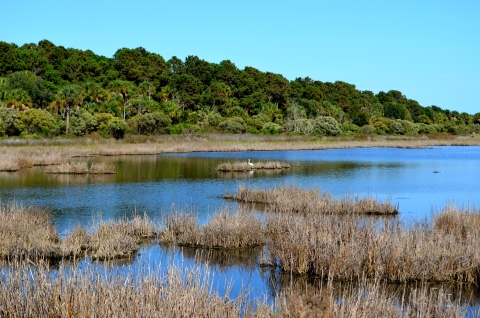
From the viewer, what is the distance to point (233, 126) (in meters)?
66.0

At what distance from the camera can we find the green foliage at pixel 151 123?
2354 inches

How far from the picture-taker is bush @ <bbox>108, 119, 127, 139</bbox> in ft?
180

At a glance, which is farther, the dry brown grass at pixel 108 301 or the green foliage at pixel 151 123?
the green foliage at pixel 151 123

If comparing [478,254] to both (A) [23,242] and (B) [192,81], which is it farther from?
(B) [192,81]

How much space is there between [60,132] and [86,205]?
1516 inches

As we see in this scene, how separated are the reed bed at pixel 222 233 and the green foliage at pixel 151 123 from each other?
48.4 meters

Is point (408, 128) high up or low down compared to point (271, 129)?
up

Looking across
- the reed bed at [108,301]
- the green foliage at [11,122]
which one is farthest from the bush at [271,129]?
the reed bed at [108,301]

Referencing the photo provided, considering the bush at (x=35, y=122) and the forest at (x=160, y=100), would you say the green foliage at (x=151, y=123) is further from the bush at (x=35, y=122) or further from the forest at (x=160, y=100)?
the bush at (x=35, y=122)

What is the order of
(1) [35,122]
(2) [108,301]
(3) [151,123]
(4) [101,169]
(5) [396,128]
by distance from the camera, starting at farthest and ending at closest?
(5) [396,128] → (3) [151,123] → (1) [35,122] → (4) [101,169] → (2) [108,301]

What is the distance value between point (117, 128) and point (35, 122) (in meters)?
8.15

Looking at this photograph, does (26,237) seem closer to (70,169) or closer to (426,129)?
(70,169)

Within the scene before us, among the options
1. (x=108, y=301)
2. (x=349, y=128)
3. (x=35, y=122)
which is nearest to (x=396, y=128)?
(x=349, y=128)

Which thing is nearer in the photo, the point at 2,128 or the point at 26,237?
the point at 26,237
